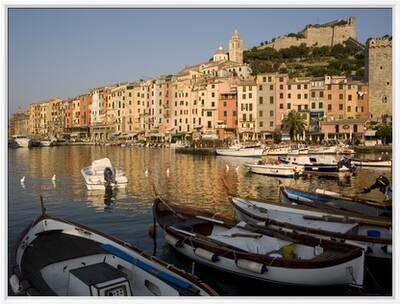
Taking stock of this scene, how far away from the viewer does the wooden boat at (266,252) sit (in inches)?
195

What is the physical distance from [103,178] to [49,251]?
7.36 m

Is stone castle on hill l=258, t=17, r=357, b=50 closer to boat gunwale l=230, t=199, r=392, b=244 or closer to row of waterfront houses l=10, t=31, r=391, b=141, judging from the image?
row of waterfront houses l=10, t=31, r=391, b=141

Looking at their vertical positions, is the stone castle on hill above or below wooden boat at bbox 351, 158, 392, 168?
above

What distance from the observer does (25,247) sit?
5.72 meters

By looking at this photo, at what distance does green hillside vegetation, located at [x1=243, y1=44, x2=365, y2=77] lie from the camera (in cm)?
4522

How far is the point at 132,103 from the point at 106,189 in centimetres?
3589

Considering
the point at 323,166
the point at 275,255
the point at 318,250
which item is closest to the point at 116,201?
the point at 275,255

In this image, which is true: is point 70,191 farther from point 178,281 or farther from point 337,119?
point 337,119

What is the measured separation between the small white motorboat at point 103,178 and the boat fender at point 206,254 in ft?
23.4

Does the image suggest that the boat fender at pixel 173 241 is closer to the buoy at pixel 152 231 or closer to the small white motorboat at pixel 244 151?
the buoy at pixel 152 231

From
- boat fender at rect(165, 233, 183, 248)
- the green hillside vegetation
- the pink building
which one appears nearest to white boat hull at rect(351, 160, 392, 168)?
boat fender at rect(165, 233, 183, 248)

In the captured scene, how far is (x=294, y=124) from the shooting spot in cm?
3062

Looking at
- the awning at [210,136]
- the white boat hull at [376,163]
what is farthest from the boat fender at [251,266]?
the awning at [210,136]

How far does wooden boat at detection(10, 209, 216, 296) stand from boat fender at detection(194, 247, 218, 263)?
1052 mm
